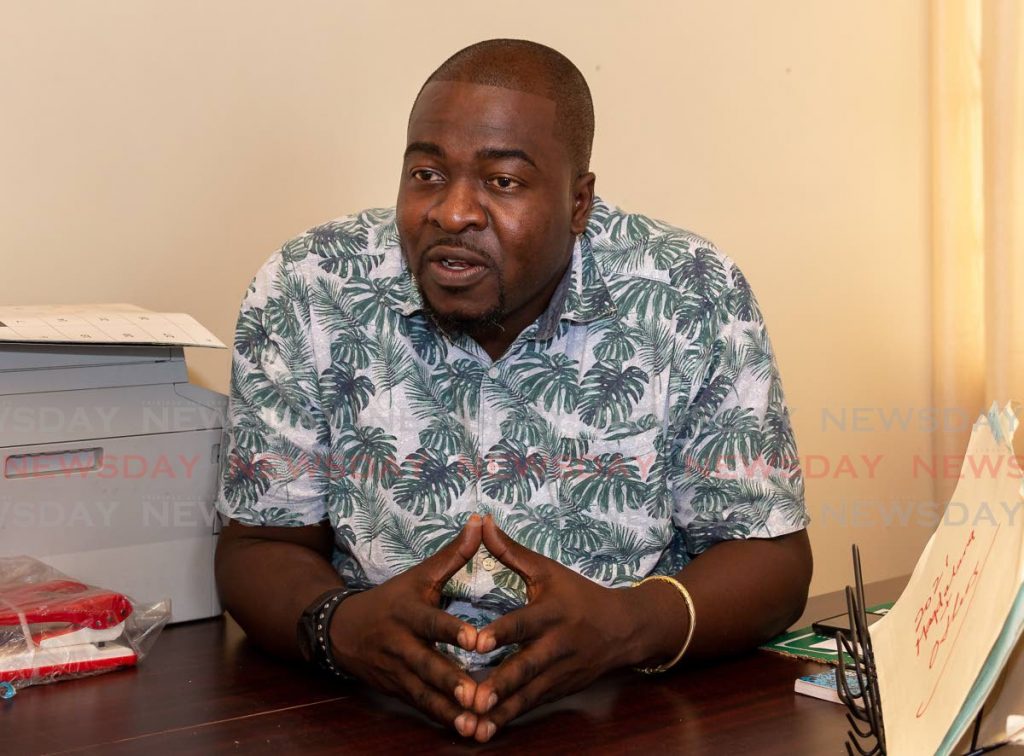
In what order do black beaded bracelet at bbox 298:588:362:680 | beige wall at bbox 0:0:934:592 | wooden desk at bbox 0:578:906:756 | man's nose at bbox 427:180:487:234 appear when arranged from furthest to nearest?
beige wall at bbox 0:0:934:592, man's nose at bbox 427:180:487:234, black beaded bracelet at bbox 298:588:362:680, wooden desk at bbox 0:578:906:756

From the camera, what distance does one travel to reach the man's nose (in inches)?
50.9

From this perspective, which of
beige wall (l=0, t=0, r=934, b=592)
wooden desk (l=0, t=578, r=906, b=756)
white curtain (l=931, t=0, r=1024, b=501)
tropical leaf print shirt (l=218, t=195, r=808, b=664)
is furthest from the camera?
→ white curtain (l=931, t=0, r=1024, b=501)

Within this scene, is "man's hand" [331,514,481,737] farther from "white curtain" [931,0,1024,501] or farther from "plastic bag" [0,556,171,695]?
"white curtain" [931,0,1024,501]

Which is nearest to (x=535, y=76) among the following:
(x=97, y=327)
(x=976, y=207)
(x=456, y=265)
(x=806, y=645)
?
(x=456, y=265)

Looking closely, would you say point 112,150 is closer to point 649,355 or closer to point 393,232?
point 393,232

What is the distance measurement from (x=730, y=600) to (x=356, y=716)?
44cm

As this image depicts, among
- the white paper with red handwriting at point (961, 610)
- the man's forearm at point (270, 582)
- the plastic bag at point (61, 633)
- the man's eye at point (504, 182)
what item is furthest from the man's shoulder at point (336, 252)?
the white paper with red handwriting at point (961, 610)

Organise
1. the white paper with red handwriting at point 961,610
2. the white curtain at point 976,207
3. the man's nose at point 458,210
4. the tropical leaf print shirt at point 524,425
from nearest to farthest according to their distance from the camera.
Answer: the white paper with red handwriting at point 961,610, the man's nose at point 458,210, the tropical leaf print shirt at point 524,425, the white curtain at point 976,207

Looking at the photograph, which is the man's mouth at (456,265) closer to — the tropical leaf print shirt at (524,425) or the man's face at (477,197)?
the man's face at (477,197)

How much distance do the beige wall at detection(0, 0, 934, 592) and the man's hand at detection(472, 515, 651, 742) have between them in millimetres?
960

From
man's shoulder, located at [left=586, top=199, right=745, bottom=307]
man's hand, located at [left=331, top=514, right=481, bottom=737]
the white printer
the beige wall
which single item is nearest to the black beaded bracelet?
man's hand, located at [left=331, top=514, right=481, bottom=737]

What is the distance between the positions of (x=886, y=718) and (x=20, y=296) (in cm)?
139

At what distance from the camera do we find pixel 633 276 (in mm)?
1479

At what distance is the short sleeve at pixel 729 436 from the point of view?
4.54 feet
